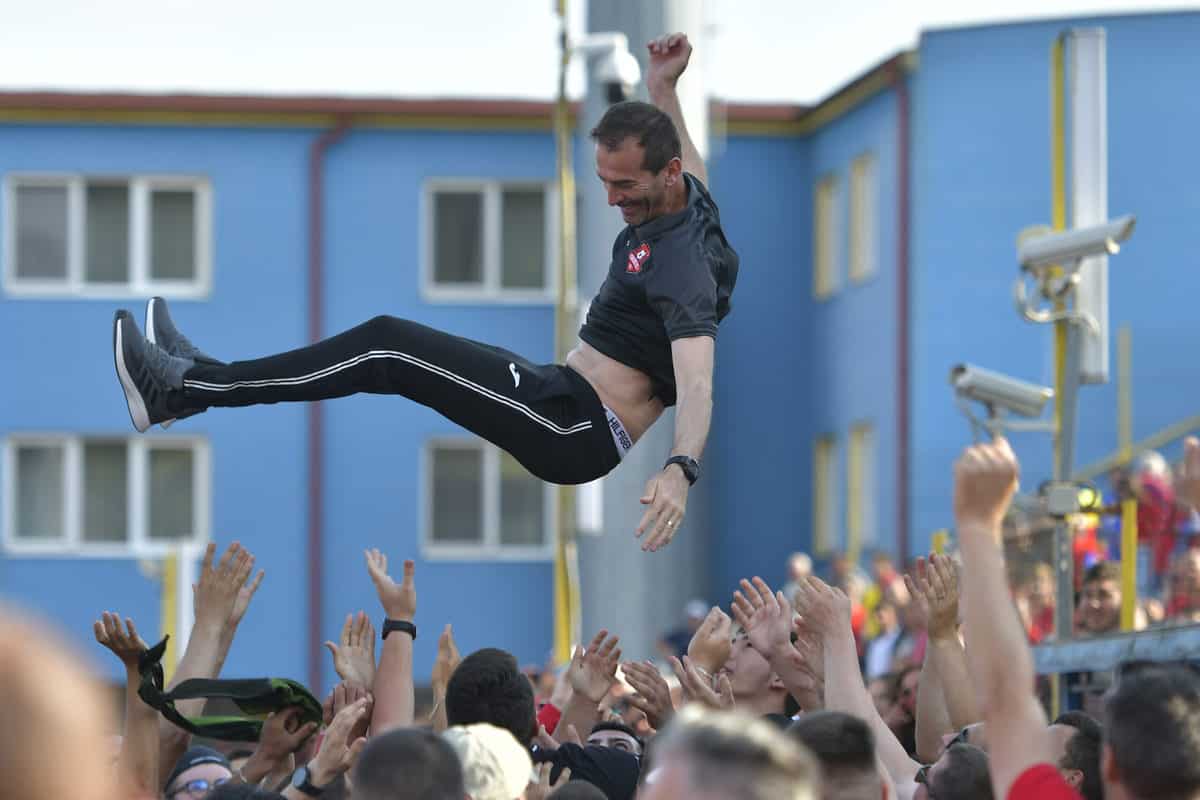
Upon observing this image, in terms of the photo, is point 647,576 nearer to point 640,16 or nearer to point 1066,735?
point 640,16

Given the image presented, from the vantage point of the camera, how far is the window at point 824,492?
28703mm

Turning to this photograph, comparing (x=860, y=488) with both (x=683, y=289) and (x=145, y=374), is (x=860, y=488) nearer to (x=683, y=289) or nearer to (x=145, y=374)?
(x=683, y=289)

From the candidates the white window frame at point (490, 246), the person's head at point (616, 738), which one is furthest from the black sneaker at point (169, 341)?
the white window frame at point (490, 246)

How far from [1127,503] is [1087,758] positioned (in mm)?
5141

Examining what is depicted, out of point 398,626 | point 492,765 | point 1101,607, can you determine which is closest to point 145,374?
point 398,626

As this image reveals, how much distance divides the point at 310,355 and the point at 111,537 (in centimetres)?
2130

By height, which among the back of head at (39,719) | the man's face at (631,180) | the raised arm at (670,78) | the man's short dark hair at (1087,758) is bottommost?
the man's short dark hair at (1087,758)

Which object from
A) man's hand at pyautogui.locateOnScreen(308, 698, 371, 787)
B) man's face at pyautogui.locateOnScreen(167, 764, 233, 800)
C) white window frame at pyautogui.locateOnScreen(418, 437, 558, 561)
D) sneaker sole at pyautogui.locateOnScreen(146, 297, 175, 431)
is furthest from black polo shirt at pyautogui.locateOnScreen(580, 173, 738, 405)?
white window frame at pyautogui.locateOnScreen(418, 437, 558, 561)

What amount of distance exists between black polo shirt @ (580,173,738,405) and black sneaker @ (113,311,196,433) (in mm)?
1464

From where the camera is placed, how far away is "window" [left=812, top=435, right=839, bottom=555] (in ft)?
94.2

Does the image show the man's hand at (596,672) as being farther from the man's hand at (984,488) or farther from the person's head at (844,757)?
the man's hand at (984,488)

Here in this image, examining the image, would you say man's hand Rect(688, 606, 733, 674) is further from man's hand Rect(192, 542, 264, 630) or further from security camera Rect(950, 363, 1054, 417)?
security camera Rect(950, 363, 1054, 417)

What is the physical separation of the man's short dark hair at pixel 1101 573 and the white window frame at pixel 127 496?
58.2 feet

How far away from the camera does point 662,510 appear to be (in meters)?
6.89
